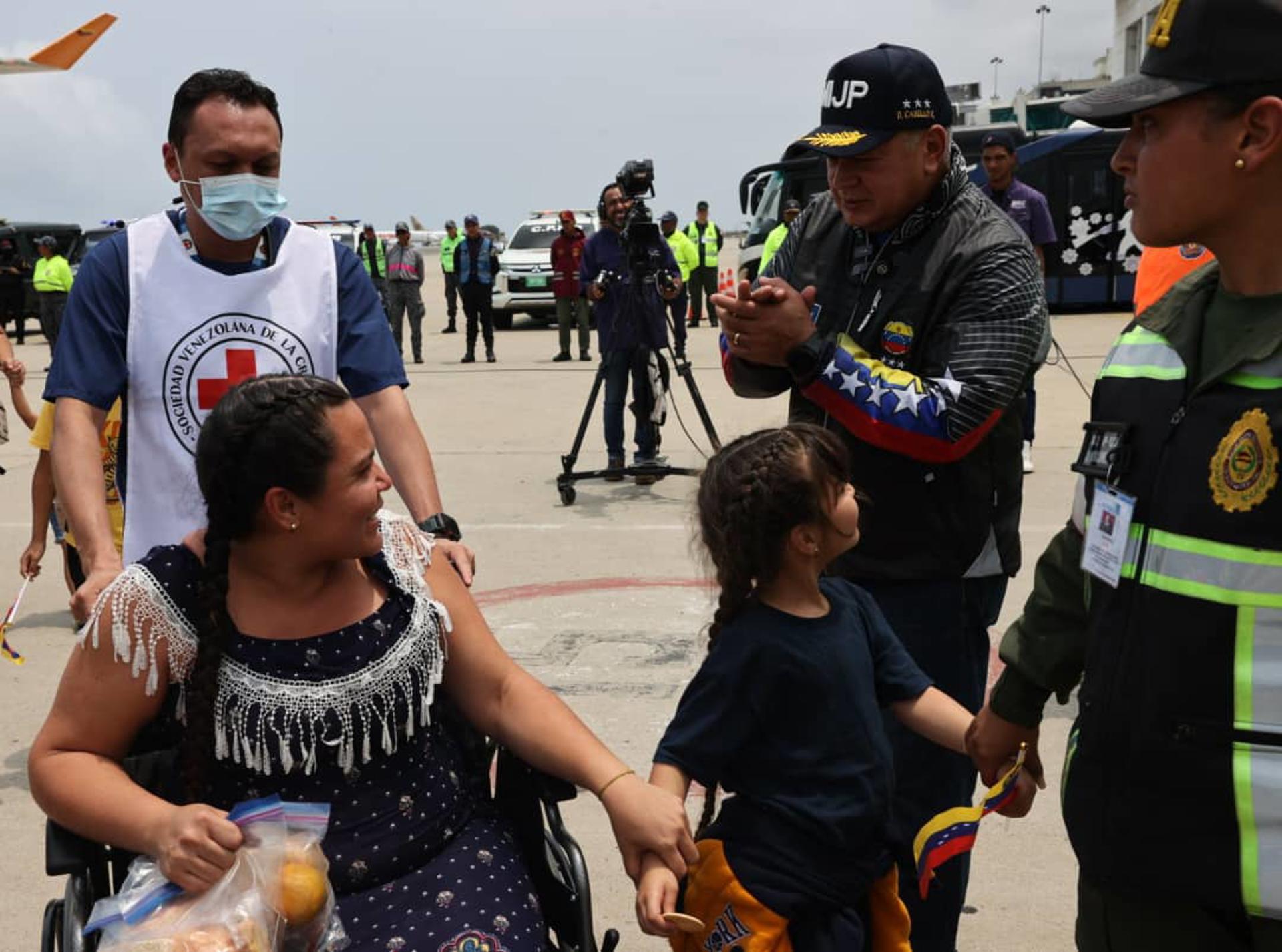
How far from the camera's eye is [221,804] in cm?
239

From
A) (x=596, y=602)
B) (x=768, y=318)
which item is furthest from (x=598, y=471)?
(x=768, y=318)

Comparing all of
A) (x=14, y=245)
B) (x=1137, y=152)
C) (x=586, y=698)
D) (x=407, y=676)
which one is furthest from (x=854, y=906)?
(x=14, y=245)

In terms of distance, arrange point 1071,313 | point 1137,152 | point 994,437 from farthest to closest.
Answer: point 1071,313 → point 994,437 → point 1137,152

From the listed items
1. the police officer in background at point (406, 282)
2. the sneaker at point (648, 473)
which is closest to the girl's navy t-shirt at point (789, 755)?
the sneaker at point (648, 473)

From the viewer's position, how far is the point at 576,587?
6703 millimetres

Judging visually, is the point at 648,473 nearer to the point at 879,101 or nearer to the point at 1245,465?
the point at 879,101

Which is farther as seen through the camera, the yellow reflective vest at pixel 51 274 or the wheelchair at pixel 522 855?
the yellow reflective vest at pixel 51 274

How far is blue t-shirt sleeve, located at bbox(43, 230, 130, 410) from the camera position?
2988 millimetres

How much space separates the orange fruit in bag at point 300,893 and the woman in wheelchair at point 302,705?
150 mm

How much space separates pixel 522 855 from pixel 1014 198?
24.3ft

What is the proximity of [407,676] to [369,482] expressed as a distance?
1.13 ft

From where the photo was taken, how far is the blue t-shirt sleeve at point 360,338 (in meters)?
3.20

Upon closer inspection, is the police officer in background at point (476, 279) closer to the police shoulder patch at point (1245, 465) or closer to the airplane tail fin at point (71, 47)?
the airplane tail fin at point (71, 47)

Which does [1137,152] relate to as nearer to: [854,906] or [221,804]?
[854,906]
